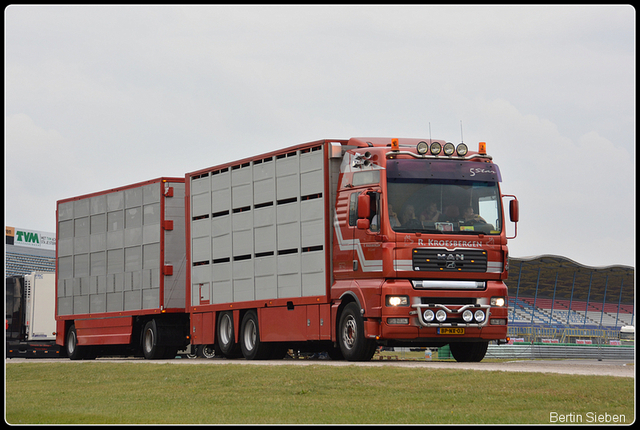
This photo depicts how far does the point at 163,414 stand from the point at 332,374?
13.1 ft

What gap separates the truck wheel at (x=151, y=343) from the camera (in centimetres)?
2527

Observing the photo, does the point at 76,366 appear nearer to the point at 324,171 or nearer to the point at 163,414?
the point at 324,171

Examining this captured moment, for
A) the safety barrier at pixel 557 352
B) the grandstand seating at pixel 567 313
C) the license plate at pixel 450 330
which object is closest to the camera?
the license plate at pixel 450 330

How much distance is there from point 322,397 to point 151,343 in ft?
40.0

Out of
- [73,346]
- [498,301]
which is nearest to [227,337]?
[498,301]

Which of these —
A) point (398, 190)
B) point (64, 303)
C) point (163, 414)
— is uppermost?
point (398, 190)

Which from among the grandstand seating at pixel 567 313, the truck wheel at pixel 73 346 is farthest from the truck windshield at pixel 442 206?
the grandstand seating at pixel 567 313

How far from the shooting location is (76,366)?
22.8m

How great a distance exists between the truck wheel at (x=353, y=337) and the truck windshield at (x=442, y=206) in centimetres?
206

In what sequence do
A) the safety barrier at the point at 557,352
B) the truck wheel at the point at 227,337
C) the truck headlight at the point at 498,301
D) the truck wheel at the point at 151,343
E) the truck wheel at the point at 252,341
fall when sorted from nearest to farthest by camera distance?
1. the truck headlight at the point at 498,301
2. the truck wheel at the point at 252,341
3. the truck wheel at the point at 227,337
4. the truck wheel at the point at 151,343
5. the safety barrier at the point at 557,352

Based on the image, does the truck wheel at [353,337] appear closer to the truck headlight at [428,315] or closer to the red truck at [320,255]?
the red truck at [320,255]

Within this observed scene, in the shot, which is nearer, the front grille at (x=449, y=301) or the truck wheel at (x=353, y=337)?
the front grille at (x=449, y=301)

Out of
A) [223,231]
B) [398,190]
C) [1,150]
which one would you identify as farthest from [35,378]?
[1,150]

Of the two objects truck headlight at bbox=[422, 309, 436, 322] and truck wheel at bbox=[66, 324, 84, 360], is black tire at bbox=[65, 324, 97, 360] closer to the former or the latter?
truck wheel at bbox=[66, 324, 84, 360]
